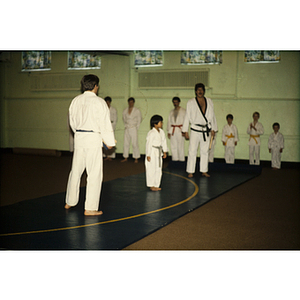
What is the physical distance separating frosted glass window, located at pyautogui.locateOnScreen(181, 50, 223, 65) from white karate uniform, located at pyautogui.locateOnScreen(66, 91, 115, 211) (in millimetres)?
5775

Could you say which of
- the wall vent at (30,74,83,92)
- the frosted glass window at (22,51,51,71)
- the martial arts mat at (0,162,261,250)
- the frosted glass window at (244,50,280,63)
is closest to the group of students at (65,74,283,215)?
the martial arts mat at (0,162,261,250)

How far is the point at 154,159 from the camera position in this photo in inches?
210

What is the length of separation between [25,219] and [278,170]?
5900 mm

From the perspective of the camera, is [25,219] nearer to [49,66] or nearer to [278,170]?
[278,170]

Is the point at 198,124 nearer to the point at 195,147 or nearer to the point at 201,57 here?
the point at 195,147

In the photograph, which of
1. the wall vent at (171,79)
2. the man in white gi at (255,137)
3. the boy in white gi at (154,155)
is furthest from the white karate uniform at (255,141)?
the boy in white gi at (154,155)

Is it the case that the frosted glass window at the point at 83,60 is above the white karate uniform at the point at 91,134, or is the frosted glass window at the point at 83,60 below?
above

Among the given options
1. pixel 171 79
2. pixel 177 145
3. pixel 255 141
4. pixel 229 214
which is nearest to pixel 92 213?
pixel 229 214

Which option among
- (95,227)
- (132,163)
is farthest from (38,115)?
(95,227)

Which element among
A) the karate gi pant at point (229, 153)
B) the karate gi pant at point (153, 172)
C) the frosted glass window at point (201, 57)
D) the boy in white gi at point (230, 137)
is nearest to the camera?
the karate gi pant at point (153, 172)

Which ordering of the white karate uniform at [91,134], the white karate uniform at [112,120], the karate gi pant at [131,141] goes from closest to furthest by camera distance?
1. the white karate uniform at [91,134]
2. the karate gi pant at [131,141]
3. the white karate uniform at [112,120]

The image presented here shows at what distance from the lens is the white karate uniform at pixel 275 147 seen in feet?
27.0

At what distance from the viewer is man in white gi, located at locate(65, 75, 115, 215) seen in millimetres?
3842

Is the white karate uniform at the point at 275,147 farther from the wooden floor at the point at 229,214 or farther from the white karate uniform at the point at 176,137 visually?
the white karate uniform at the point at 176,137
